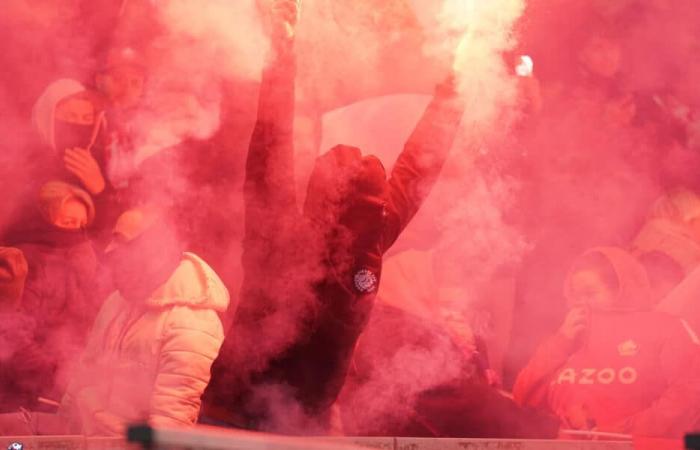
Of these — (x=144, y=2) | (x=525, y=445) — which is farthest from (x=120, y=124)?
(x=525, y=445)

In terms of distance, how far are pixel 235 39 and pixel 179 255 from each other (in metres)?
1.23

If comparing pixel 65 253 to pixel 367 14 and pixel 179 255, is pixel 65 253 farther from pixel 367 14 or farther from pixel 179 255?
pixel 367 14

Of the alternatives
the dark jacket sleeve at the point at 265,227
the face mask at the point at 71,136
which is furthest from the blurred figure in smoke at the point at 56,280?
the dark jacket sleeve at the point at 265,227

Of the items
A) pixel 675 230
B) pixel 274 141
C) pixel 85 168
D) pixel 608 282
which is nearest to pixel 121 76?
pixel 85 168

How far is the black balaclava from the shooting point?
4453 mm

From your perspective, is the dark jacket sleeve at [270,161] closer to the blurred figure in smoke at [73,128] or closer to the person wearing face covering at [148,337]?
the person wearing face covering at [148,337]

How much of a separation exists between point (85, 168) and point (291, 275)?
1231 mm

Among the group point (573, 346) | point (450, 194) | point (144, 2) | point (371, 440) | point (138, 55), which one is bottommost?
point (371, 440)

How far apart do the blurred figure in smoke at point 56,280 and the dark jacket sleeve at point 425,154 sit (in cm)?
167

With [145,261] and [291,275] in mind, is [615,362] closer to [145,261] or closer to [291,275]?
[291,275]

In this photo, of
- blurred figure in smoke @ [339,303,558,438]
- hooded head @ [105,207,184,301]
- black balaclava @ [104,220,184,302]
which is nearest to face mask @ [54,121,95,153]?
hooded head @ [105,207,184,301]

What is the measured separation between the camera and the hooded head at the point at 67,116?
445 centimetres

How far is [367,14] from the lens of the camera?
4828 millimetres

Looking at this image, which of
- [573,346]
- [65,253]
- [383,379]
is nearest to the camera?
[65,253]
